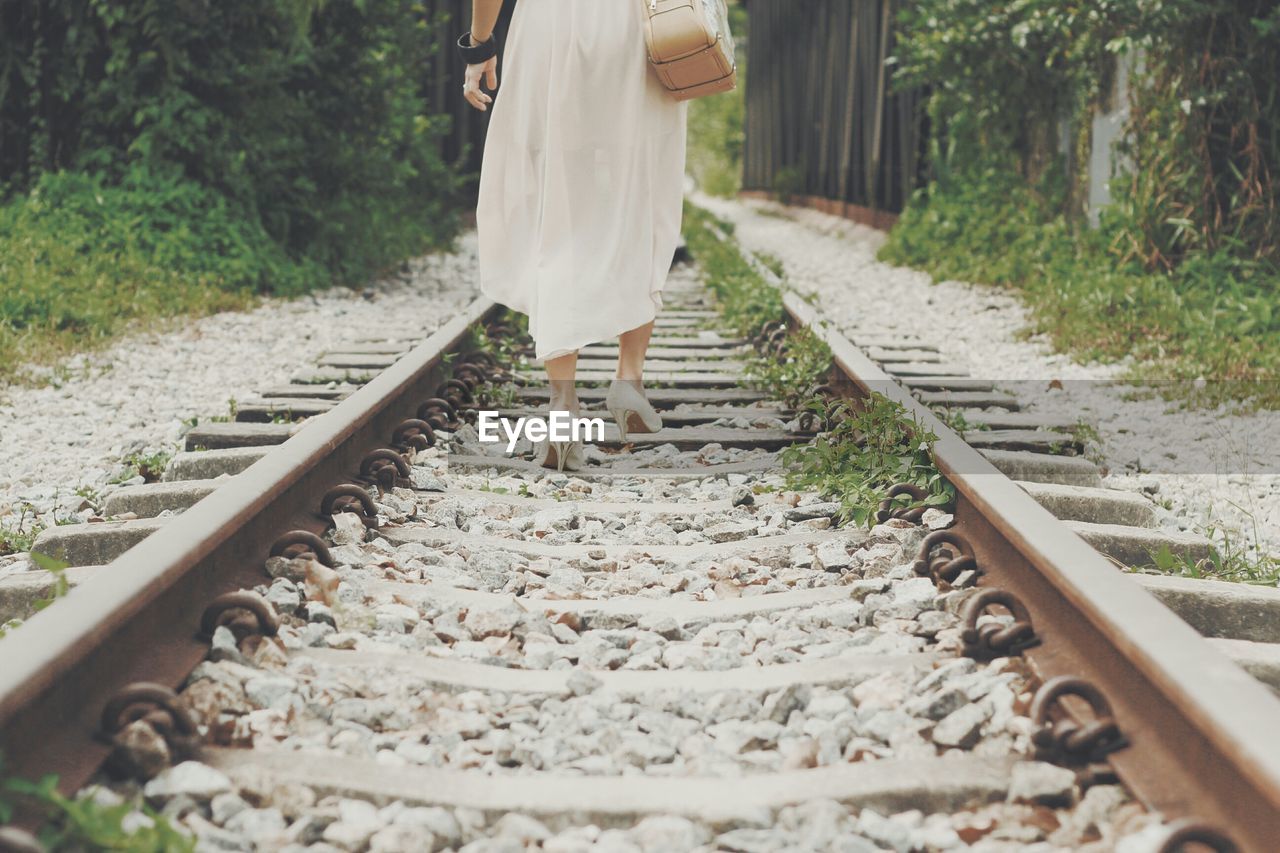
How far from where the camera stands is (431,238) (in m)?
10.3

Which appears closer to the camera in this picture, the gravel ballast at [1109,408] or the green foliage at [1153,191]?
the gravel ballast at [1109,408]

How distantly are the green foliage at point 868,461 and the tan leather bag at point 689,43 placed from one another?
2.99ft

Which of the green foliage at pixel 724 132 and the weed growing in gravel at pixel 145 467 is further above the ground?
the green foliage at pixel 724 132

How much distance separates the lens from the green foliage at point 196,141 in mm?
7309

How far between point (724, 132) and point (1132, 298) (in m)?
30.7

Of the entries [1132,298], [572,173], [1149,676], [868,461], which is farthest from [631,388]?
[1132,298]

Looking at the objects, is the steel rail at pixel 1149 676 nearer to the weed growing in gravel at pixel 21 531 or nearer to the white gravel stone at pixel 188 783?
the white gravel stone at pixel 188 783

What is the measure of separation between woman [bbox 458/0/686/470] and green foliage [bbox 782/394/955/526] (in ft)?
2.00

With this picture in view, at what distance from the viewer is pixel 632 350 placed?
12.7 feet

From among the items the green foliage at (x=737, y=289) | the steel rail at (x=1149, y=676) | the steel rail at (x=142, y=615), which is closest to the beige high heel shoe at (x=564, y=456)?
the steel rail at (x=142, y=615)

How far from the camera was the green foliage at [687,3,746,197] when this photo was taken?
116ft

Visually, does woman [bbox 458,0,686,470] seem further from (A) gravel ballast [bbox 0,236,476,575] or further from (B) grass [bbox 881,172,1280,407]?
(B) grass [bbox 881,172,1280,407]

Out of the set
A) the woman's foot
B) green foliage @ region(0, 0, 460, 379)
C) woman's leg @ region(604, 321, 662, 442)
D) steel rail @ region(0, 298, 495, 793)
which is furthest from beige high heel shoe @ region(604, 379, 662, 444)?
green foliage @ region(0, 0, 460, 379)

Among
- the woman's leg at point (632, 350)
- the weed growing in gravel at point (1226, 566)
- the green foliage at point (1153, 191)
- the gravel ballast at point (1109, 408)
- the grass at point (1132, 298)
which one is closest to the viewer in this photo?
the weed growing in gravel at point (1226, 566)
